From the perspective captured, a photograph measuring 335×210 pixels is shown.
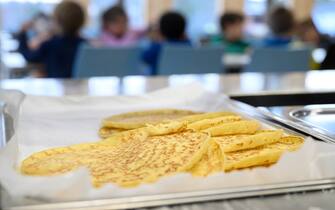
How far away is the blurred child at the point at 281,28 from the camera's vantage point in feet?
11.7

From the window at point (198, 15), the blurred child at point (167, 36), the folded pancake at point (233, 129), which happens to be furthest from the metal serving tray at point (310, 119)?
the window at point (198, 15)

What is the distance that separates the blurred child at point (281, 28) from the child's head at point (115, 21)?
1162 mm

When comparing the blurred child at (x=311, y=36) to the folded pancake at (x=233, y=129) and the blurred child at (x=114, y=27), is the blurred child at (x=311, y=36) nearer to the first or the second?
the blurred child at (x=114, y=27)

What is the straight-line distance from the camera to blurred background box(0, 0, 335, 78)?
9.76ft

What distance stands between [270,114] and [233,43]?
8.91ft

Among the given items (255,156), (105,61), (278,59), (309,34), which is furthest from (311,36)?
(255,156)

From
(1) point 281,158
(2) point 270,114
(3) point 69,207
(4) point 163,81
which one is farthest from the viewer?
(4) point 163,81

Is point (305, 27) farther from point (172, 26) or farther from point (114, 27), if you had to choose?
point (114, 27)

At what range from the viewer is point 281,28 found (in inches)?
143

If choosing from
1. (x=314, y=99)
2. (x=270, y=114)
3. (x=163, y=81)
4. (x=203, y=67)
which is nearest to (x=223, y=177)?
(x=270, y=114)

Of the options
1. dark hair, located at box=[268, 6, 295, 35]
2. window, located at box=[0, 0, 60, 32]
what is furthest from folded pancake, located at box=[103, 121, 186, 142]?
window, located at box=[0, 0, 60, 32]

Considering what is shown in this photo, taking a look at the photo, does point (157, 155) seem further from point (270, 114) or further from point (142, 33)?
point (142, 33)

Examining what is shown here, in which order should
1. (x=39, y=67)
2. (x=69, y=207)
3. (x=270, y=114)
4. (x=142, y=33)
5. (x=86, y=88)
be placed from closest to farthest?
(x=69, y=207) < (x=270, y=114) < (x=86, y=88) < (x=39, y=67) < (x=142, y=33)

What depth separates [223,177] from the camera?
0.59 m
